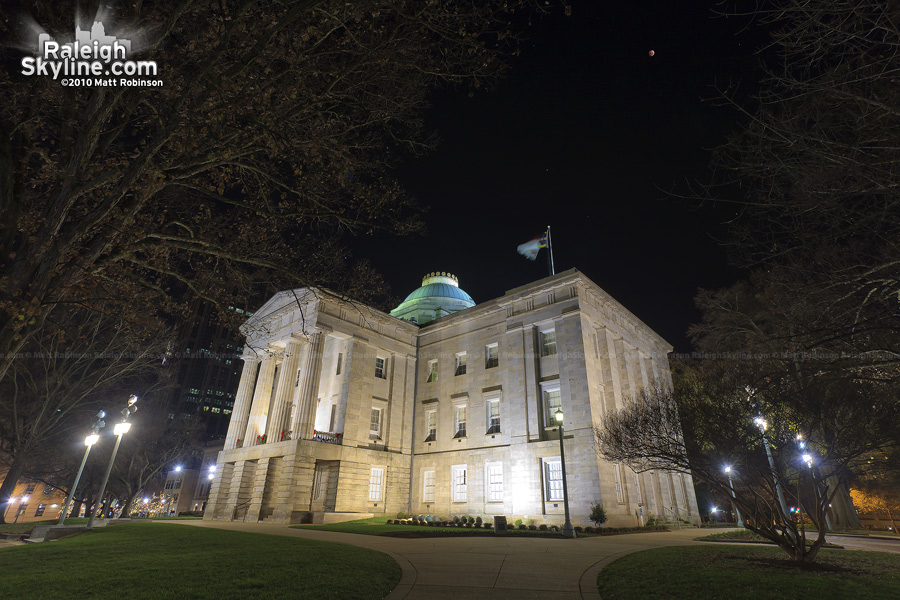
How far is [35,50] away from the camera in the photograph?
333 inches

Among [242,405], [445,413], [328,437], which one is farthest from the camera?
[242,405]

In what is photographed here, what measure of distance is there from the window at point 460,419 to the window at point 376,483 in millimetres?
6150

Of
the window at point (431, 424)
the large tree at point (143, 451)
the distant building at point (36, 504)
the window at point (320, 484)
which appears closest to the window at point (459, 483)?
the window at point (431, 424)

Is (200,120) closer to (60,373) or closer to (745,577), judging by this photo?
(745,577)

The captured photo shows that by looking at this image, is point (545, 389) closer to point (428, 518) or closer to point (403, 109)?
point (428, 518)

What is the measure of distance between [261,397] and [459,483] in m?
17.6

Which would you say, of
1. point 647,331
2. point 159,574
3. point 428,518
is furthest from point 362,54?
point 647,331

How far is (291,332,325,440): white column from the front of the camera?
2994 centimetres

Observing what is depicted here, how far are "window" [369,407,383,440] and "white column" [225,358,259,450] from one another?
1131cm

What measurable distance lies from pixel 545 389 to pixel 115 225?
25.8m

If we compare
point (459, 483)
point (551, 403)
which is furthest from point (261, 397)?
point (551, 403)

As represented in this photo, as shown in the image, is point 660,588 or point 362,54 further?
point 362,54

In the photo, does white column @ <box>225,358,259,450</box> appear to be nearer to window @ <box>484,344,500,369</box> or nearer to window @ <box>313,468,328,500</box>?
window @ <box>313,468,328,500</box>

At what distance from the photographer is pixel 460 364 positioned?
3609 cm
